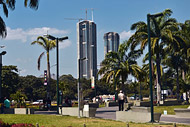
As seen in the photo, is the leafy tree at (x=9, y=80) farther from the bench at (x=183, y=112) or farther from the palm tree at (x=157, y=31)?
the bench at (x=183, y=112)

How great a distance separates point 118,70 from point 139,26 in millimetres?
6917

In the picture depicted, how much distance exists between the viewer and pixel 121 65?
140 ft

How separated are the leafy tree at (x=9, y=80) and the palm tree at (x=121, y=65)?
32.8 meters

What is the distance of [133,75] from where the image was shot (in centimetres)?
4259

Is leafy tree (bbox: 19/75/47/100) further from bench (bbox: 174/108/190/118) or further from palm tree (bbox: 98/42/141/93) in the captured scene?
bench (bbox: 174/108/190/118)

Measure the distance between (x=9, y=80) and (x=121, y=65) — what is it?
128ft

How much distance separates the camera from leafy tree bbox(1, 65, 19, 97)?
231 feet

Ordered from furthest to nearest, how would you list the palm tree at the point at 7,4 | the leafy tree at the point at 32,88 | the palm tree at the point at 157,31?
the leafy tree at the point at 32,88, the palm tree at the point at 157,31, the palm tree at the point at 7,4

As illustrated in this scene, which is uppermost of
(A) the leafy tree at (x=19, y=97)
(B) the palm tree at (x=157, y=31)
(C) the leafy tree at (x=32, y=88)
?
(B) the palm tree at (x=157, y=31)

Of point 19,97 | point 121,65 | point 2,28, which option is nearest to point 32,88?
point 121,65

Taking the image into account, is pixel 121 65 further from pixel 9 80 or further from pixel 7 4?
pixel 9 80

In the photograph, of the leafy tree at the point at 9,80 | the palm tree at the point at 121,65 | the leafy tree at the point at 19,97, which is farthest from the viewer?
the leafy tree at the point at 9,80

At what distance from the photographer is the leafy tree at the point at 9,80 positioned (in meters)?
70.4

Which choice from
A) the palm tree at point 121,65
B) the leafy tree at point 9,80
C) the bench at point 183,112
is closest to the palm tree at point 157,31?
the palm tree at point 121,65
